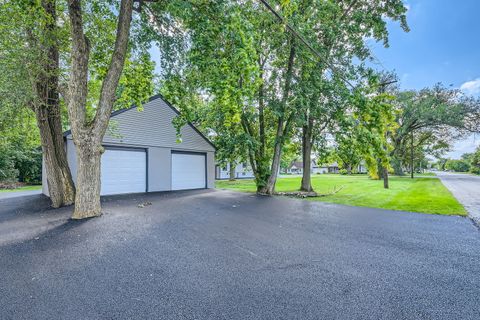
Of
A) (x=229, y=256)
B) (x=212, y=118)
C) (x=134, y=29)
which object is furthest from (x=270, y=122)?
(x=229, y=256)

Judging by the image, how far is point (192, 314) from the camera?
6.40ft

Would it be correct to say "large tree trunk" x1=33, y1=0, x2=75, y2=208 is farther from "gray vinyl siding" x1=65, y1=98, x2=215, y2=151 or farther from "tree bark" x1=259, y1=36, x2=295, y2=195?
"tree bark" x1=259, y1=36, x2=295, y2=195

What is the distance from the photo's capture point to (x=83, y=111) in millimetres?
5570

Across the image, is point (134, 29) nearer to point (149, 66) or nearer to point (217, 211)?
point (149, 66)

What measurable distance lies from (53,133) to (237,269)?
7643mm

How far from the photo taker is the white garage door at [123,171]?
366 inches

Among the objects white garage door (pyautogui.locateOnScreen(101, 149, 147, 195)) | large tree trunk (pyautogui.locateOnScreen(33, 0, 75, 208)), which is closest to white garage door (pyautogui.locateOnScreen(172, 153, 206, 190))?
white garage door (pyautogui.locateOnScreen(101, 149, 147, 195))

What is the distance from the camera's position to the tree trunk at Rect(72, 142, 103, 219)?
17.6ft

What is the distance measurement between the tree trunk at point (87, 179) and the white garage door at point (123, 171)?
4.14 metres

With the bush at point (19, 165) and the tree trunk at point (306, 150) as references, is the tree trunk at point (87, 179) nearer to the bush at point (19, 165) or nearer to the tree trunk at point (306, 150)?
the tree trunk at point (306, 150)

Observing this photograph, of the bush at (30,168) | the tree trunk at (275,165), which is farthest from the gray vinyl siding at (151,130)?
the bush at (30,168)

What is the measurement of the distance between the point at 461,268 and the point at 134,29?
10.1 meters

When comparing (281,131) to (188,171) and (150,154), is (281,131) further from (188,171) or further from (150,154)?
(150,154)

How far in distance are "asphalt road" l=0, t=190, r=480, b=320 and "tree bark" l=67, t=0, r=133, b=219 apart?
2.02ft
